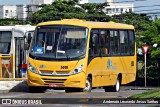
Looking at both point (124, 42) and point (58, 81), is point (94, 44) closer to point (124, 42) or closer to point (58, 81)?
point (58, 81)

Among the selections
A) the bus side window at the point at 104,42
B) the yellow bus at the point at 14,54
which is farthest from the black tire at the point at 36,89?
the yellow bus at the point at 14,54

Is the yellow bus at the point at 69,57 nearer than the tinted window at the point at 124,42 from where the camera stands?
Yes

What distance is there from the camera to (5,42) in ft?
112

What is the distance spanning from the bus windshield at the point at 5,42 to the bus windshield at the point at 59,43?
25.3ft

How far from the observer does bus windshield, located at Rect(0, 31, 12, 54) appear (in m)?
33.8

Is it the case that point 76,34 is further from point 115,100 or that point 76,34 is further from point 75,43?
point 115,100

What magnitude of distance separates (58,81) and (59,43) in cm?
152

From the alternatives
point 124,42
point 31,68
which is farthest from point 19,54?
point 31,68

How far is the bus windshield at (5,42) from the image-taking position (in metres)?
33.8

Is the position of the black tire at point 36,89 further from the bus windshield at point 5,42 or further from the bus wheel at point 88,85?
the bus windshield at point 5,42

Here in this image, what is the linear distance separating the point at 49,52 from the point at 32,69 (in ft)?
3.08

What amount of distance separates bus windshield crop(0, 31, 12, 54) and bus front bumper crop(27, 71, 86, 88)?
8.50 meters

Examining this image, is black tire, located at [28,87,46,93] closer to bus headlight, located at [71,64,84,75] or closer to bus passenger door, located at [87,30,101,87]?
bus headlight, located at [71,64,84,75]

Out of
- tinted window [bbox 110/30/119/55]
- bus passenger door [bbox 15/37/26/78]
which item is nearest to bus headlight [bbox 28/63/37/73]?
tinted window [bbox 110/30/119/55]
